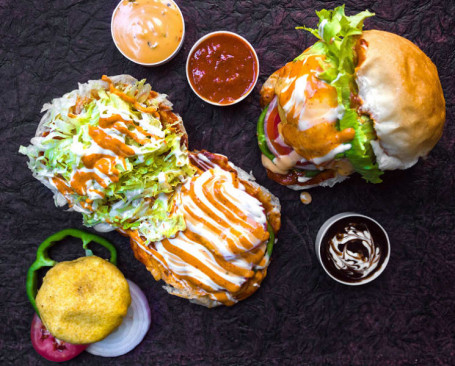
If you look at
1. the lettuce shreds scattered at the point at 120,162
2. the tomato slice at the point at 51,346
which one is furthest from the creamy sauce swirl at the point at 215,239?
the tomato slice at the point at 51,346

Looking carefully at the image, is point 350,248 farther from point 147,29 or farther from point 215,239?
point 147,29

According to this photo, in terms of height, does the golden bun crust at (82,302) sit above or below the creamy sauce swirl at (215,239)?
below

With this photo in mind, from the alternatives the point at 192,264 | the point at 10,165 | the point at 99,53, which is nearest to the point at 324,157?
the point at 192,264

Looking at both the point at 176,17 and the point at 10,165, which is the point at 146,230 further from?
the point at 176,17

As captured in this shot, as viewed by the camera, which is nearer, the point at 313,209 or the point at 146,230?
the point at 146,230

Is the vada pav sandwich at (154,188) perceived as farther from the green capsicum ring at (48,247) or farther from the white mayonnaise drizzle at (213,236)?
the green capsicum ring at (48,247)

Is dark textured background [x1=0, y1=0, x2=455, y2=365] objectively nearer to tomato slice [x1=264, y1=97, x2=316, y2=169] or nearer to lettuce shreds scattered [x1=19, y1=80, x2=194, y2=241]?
tomato slice [x1=264, y1=97, x2=316, y2=169]

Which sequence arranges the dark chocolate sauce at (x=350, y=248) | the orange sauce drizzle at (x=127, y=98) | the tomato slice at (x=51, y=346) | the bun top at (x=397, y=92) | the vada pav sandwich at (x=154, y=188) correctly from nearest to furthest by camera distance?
the bun top at (x=397, y=92) < the vada pav sandwich at (x=154, y=188) < the orange sauce drizzle at (x=127, y=98) < the dark chocolate sauce at (x=350, y=248) < the tomato slice at (x=51, y=346)
